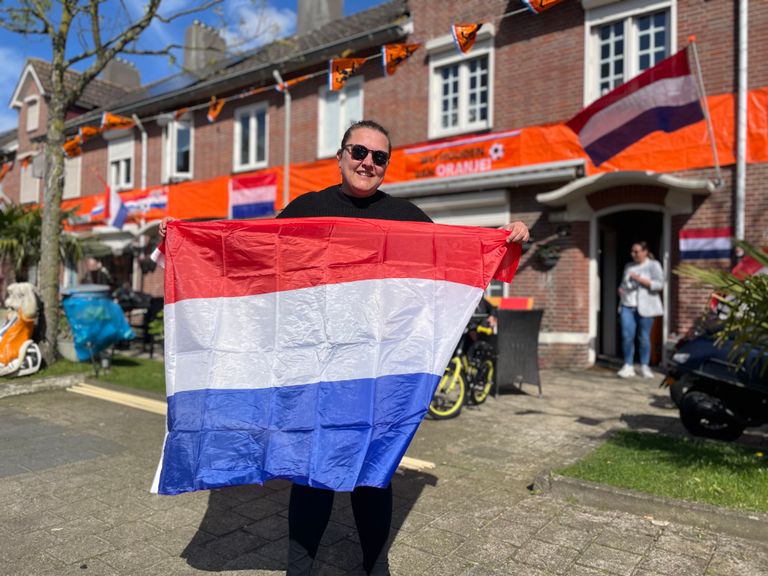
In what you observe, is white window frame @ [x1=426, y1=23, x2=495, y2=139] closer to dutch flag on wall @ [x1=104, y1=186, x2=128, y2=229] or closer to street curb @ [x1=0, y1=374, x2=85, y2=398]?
dutch flag on wall @ [x1=104, y1=186, x2=128, y2=229]

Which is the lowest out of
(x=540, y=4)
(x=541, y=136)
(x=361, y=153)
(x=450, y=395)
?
(x=450, y=395)

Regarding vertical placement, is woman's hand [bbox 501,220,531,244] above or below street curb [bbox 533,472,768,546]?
above

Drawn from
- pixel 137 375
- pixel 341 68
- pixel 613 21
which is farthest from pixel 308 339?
pixel 613 21

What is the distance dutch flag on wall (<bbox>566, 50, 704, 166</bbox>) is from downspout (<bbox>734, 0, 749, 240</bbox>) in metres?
1.72

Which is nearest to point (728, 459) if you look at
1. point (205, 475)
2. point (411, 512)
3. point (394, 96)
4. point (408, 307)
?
point (411, 512)

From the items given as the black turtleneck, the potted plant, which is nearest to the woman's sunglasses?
the black turtleneck

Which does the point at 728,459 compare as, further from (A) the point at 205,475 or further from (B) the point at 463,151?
(B) the point at 463,151

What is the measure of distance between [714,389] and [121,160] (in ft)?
69.9

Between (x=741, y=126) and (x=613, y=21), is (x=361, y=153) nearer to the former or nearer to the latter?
(x=741, y=126)

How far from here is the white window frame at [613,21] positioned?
10773 mm

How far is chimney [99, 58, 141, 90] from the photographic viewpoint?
94.9 ft

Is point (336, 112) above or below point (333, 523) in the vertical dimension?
above

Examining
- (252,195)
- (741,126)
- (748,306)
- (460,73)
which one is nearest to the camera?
(748,306)

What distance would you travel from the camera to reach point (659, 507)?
3.82 m
